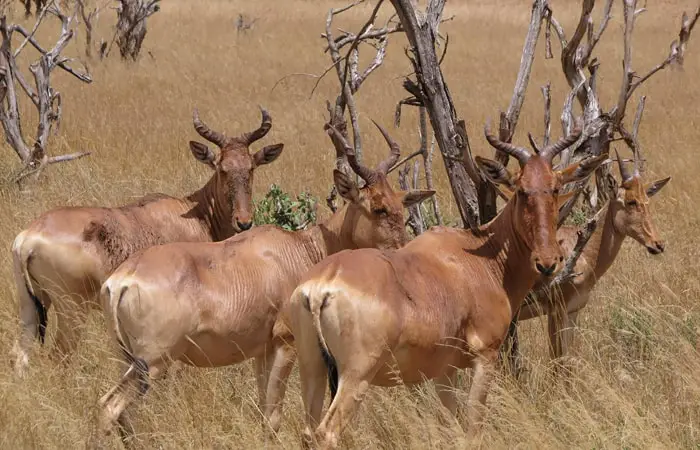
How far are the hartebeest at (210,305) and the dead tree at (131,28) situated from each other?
50.4ft

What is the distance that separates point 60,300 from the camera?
267 inches

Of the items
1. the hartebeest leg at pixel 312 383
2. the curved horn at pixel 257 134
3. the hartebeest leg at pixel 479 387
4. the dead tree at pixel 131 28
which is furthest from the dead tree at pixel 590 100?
the dead tree at pixel 131 28

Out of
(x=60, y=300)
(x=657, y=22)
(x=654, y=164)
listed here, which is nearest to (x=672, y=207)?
(x=654, y=164)

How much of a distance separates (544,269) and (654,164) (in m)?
8.13

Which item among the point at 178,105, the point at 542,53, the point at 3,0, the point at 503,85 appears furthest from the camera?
the point at 542,53

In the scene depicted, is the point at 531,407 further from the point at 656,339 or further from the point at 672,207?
the point at 672,207

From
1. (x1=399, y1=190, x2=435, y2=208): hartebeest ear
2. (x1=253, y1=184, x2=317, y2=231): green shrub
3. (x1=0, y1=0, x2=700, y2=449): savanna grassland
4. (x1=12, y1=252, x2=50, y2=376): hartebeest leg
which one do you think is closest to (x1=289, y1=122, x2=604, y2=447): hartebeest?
(x1=0, y1=0, x2=700, y2=449): savanna grassland

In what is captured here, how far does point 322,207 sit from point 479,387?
550 cm

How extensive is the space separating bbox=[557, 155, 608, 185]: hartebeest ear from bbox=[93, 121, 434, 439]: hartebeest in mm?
1507

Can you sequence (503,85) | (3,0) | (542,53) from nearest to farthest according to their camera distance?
(3,0)
(503,85)
(542,53)

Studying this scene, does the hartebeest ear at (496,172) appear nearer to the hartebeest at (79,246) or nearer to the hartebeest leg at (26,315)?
the hartebeest at (79,246)

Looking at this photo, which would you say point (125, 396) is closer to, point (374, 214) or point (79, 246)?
point (79, 246)

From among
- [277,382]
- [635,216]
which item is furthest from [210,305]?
[635,216]

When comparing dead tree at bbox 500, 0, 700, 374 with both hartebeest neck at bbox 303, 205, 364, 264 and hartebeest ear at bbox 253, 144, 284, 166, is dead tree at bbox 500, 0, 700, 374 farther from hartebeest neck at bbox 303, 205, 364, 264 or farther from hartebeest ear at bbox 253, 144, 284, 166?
hartebeest ear at bbox 253, 144, 284, 166
